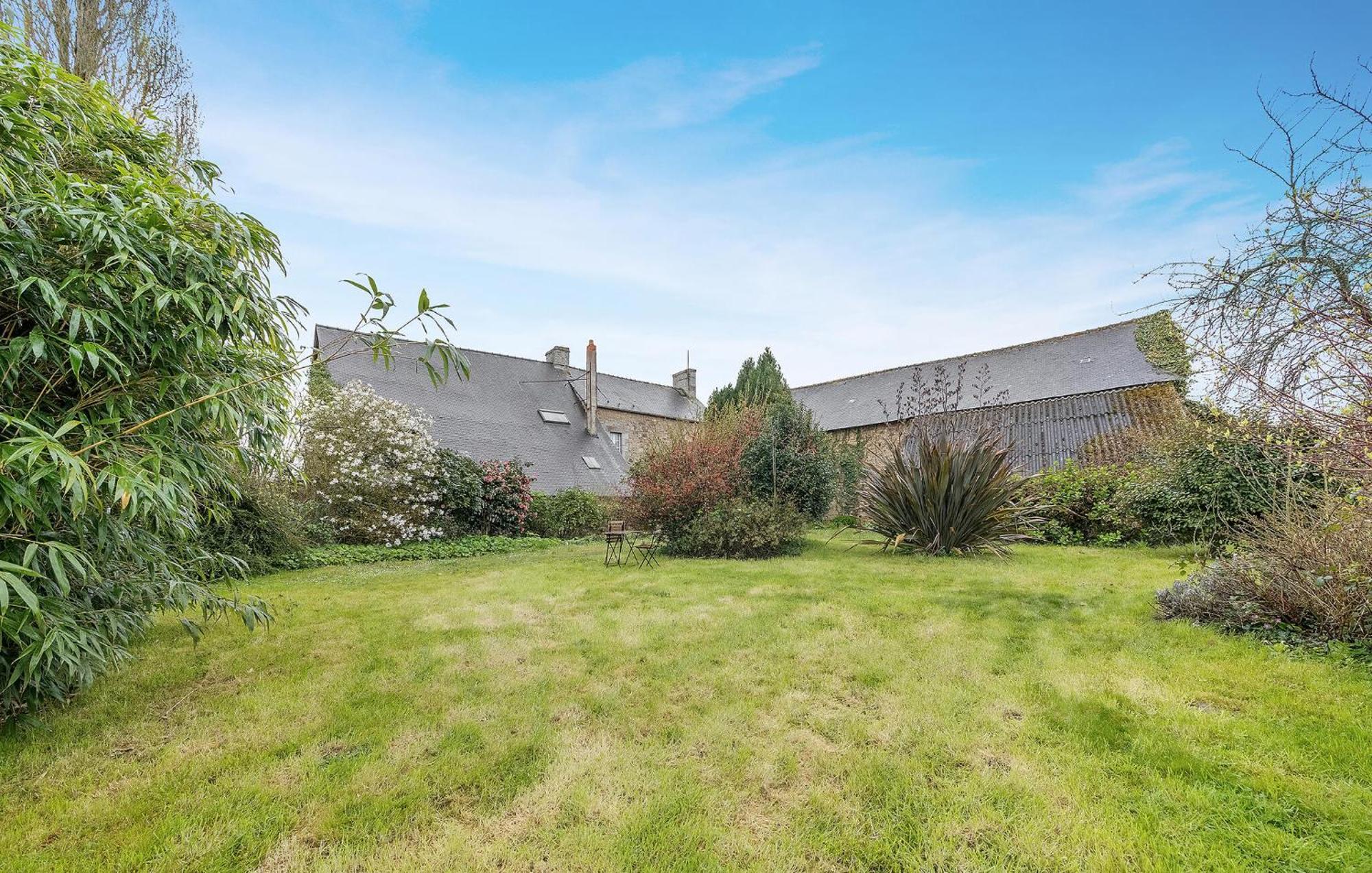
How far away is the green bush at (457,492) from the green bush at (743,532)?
5.17 metres

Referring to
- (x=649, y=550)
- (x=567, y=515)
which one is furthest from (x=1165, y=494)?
(x=567, y=515)

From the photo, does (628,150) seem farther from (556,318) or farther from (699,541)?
(556,318)

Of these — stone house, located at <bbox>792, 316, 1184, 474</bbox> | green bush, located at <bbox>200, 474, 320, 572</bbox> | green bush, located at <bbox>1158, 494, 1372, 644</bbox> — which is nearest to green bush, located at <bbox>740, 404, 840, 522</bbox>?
stone house, located at <bbox>792, 316, 1184, 474</bbox>

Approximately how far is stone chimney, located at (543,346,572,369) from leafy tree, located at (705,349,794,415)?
6082 millimetres

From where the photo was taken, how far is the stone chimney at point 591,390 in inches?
674

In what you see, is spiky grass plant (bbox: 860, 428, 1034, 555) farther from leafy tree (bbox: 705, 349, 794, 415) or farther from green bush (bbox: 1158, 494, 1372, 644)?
leafy tree (bbox: 705, 349, 794, 415)

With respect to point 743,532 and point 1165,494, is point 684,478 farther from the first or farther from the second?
point 1165,494

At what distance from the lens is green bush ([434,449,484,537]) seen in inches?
435

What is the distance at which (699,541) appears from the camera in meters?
8.48

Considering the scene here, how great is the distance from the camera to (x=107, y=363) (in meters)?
2.18

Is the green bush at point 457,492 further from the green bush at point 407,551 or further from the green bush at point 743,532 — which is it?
the green bush at point 743,532

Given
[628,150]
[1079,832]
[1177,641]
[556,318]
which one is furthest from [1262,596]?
[556,318]

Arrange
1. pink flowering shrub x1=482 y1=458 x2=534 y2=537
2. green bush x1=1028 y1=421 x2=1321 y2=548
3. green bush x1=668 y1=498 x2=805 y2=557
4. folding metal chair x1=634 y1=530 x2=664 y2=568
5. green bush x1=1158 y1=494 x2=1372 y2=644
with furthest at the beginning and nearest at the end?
pink flowering shrub x1=482 y1=458 x2=534 y2=537
green bush x1=668 y1=498 x2=805 y2=557
folding metal chair x1=634 y1=530 x2=664 y2=568
green bush x1=1028 y1=421 x2=1321 y2=548
green bush x1=1158 y1=494 x2=1372 y2=644

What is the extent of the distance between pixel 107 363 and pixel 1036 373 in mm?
21280
